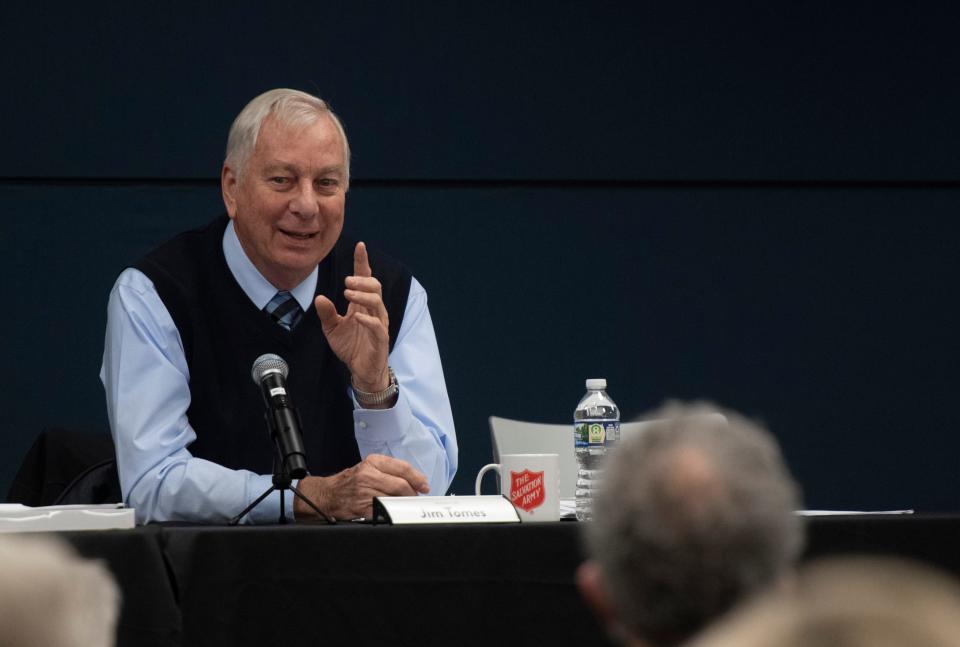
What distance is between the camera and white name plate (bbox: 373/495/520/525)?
6.35ft

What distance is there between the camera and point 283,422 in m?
1.96

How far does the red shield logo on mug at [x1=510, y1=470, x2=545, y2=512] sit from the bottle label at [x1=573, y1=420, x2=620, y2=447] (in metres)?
0.33

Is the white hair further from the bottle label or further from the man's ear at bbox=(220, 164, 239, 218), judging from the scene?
the bottle label

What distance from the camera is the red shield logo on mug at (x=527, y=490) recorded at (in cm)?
210

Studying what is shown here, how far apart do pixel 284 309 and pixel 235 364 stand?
0.17 metres

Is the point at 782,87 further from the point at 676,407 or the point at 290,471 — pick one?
the point at 676,407

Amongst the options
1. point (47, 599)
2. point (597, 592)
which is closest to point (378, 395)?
point (597, 592)

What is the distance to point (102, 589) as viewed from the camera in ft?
2.16

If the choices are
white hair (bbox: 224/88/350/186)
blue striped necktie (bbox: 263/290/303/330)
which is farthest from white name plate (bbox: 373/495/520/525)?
white hair (bbox: 224/88/350/186)

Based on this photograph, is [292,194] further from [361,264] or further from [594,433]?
[594,433]

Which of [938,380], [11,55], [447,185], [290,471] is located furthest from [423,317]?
[938,380]

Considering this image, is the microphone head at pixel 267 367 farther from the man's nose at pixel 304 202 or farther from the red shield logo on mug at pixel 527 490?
the man's nose at pixel 304 202

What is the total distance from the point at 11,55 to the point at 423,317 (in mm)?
2008

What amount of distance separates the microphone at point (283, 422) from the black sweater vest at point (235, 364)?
2.07ft
